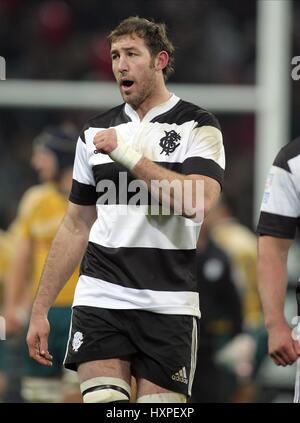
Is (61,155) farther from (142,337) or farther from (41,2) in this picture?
(41,2)

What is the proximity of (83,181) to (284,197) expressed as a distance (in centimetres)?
113

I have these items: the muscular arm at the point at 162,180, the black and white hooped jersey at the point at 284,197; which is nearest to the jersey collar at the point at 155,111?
the muscular arm at the point at 162,180

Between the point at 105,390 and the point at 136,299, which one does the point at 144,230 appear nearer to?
the point at 136,299

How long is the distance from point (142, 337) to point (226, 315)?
519 centimetres

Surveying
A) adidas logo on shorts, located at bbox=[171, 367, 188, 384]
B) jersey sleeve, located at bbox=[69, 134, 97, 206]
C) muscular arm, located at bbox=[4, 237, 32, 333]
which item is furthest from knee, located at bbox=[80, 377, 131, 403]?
muscular arm, located at bbox=[4, 237, 32, 333]

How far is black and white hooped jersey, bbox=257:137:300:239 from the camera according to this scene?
21.1 feet

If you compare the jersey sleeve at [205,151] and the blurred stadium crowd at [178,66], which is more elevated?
the blurred stadium crowd at [178,66]

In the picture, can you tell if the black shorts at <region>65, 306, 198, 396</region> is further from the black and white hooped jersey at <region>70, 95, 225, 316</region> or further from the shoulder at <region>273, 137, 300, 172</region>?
the shoulder at <region>273, 137, 300, 172</region>

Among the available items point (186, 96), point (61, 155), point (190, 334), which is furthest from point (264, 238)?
→ point (186, 96)

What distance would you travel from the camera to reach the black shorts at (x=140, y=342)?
21.8ft

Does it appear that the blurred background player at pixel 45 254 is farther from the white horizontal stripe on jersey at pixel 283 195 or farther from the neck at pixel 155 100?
the white horizontal stripe on jersey at pixel 283 195

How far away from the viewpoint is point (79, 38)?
55.0 ft

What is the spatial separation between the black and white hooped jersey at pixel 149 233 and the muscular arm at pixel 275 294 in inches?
18.5

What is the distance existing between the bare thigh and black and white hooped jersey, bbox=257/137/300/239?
95 cm
